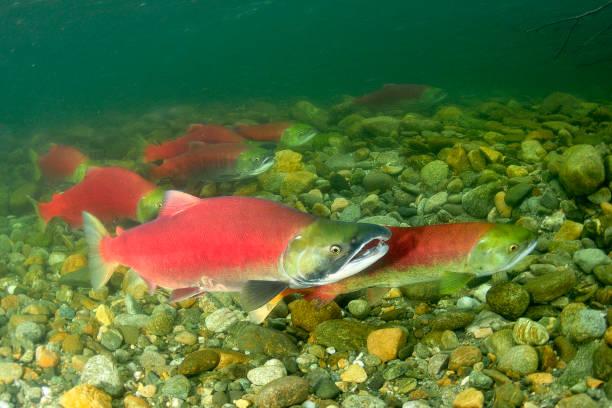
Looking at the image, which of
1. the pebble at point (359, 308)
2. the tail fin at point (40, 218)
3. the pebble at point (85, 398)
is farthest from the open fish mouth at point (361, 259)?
the tail fin at point (40, 218)

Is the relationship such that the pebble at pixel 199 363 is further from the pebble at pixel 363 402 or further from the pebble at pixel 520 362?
the pebble at pixel 520 362

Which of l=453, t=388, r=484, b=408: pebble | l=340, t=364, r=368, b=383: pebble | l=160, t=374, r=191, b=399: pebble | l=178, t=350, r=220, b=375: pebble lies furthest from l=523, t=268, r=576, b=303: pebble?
l=160, t=374, r=191, b=399: pebble

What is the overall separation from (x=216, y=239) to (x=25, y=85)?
84039 millimetres

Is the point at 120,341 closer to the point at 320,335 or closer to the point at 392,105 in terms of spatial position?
the point at 320,335

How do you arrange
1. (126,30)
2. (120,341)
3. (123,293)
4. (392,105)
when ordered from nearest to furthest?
(120,341) → (123,293) → (392,105) → (126,30)

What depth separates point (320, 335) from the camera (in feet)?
7.50

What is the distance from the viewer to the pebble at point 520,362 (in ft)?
5.94

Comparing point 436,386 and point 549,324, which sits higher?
point 549,324

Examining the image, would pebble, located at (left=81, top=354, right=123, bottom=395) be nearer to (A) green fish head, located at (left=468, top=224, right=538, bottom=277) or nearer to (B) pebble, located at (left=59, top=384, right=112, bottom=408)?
(B) pebble, located at (left=59, top=384, right=112, bottom=408)

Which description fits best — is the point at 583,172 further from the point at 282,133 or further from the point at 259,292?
the point at 282,133

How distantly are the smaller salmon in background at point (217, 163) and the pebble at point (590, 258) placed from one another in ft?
8.70

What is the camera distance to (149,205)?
3377mm

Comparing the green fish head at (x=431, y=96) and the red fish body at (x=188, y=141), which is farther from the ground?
the red fish body at (x=188, y=141)

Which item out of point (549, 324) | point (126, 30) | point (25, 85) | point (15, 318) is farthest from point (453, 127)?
point (25, 85)
